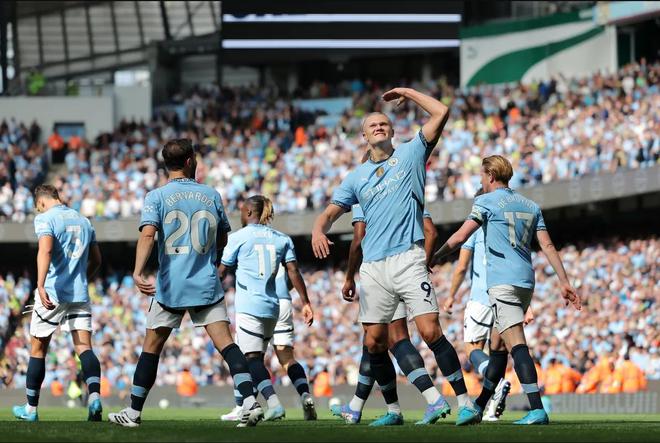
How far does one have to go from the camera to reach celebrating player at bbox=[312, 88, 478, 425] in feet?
34.4

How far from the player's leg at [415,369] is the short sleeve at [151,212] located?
2.20 metres

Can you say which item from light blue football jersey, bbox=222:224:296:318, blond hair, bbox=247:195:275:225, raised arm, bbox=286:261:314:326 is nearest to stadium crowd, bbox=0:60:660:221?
blond hair, bbox=247:195:275:225

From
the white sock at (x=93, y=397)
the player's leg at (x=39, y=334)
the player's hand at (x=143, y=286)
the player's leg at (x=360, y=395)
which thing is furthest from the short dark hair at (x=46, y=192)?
the player's leg at (x=360, y=395)

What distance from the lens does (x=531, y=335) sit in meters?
27.2

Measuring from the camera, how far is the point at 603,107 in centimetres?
3275

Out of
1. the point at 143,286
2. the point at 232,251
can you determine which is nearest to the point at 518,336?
the point at 143,286

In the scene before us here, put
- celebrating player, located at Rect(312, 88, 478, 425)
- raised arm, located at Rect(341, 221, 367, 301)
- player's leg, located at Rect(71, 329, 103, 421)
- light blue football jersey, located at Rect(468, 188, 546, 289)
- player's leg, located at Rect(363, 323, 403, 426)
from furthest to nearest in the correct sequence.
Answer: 1. player's leg, located at Rect(71, 329, 103, 421)
2. light blue football jersey, located at Rect(468, 188, 546, 289)
3. raised arm, located at Rect(341, 221, 367, 301)
4. player's leg, located at Rect(363, 323, 403, 426)
5. celebrating player, located at Rect(312, 88, 478, 425)

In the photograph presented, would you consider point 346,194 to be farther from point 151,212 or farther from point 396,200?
point 151,212

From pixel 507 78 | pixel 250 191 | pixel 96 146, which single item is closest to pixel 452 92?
pixel 507 78

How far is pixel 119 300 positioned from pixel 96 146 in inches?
299

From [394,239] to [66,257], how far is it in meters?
3.84

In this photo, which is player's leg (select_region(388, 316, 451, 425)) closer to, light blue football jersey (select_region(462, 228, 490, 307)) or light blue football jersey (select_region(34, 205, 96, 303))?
light blue football jersey (select_region(462, 228, 490, 307))

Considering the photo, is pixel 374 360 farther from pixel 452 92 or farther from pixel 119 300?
pixel 452 92

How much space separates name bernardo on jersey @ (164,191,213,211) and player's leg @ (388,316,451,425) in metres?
1.89
